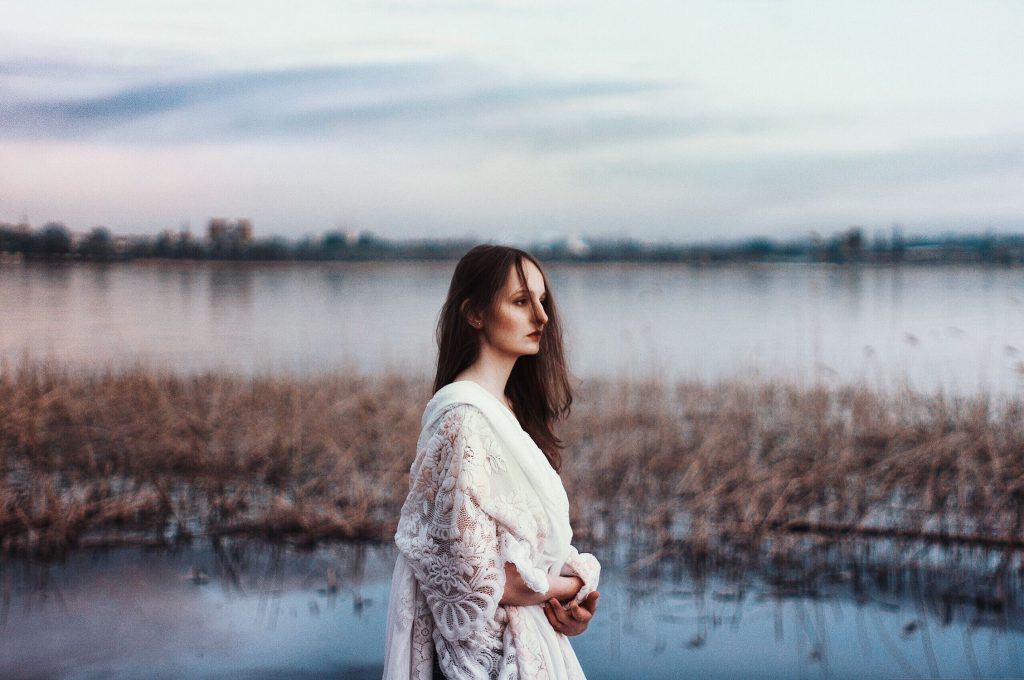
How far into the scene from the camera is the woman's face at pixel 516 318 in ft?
5.61

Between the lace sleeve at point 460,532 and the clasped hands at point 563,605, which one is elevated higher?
the lace sleeve at point 460,532

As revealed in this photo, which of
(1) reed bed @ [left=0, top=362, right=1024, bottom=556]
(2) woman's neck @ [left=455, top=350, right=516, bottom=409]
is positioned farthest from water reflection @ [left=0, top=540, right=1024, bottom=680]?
(2) woman's neck @ [left=455, top=350, right=516, bottom=409]

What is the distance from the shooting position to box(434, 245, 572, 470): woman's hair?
5.65 feet

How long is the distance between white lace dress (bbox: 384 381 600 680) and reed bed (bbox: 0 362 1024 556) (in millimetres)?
3543

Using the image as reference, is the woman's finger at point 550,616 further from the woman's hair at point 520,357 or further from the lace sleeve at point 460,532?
the woman's hair at point 520,357

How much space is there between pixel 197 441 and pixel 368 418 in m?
1.41

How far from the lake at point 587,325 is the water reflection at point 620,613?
4.90 feet

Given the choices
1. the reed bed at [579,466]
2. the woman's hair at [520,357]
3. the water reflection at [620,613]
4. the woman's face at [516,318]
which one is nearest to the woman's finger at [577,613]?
the woman's hair at [520,357]

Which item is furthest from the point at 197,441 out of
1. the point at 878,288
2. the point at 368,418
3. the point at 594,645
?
the point at 878,288

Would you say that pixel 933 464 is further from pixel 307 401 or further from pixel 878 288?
pixel 878 288

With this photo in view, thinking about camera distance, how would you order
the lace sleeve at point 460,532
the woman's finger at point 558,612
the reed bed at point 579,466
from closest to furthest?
1. the lace sleeve at point 460,532
2. the woman's finger at point 558,612
3. the reed bed at point 579,466

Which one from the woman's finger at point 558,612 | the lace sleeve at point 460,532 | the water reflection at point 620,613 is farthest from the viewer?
the water reflection at point 620,613

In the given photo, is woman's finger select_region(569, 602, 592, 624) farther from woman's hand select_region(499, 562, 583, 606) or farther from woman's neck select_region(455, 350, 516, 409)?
woman's neck select_region(455, 350, 516, 409)

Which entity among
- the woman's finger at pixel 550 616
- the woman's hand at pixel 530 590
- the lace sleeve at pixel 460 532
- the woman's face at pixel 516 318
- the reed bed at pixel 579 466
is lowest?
the reed bed at pixel 579 466
